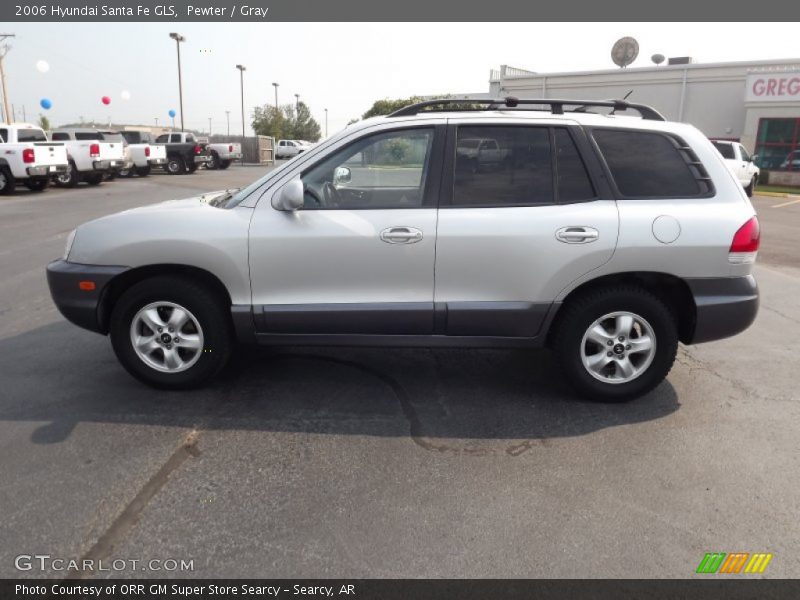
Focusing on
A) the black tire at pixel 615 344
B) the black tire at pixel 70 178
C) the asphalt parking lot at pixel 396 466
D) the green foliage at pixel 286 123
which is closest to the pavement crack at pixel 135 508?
the asphalt parking lot at pixel 396 466

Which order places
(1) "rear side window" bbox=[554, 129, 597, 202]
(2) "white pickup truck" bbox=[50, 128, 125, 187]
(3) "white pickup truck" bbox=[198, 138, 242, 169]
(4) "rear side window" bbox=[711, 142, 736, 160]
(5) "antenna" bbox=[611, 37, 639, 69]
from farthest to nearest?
1. (3) "white pickup truck" bbox=[198, 138, 242, 169]
2. (5) "antenna" bbox=[611, 37, 639, 69]
3. (2) "white pickup truck" bbox=[50, 128, 125, 187]
4. (4) "rear side window" bbox=[711, 142, 736, 160]
5. (1) "rear side window" bbox=[554, 129, 597, 202]

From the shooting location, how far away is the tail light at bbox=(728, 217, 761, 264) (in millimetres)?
3861

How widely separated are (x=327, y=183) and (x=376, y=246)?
561mm

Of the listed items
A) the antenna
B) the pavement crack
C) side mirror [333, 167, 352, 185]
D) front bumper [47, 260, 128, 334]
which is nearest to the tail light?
side mirror [333, 167, 352, 185]

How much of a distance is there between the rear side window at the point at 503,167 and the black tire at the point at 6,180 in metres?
17.6

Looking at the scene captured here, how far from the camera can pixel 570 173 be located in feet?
13.0

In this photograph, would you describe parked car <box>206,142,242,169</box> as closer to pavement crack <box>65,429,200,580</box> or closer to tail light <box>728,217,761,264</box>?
pavement crack <box>65,429,200,580</box>

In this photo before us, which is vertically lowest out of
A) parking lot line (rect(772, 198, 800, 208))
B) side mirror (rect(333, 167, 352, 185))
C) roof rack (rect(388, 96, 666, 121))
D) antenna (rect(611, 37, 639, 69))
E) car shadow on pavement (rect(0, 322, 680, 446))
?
car shadow on pavement (rect(0, 322, 680, 446))

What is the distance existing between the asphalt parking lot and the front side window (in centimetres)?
129

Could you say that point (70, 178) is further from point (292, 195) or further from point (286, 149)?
point (286, 149)

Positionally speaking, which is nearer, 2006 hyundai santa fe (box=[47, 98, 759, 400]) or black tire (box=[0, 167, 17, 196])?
2006 hyundai santa fe (box=[47, 98, 759, 400])

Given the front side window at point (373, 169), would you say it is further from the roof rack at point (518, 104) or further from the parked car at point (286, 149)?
the parked car at point (286, 149)

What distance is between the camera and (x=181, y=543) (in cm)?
266

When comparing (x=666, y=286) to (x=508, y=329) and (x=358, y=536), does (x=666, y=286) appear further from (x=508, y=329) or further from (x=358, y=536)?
(x=358, y=536)
